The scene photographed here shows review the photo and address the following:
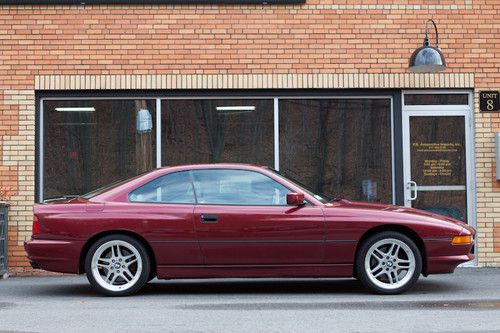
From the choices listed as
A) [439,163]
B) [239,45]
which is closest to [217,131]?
[239,45]

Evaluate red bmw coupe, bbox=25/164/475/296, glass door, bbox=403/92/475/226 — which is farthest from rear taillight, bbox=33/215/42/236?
glass door, bbox=403/92/475/226

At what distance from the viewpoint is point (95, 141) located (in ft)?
42.8

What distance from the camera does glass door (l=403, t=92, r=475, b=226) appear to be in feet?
43.2

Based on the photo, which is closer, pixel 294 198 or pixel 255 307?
pixel 255 307

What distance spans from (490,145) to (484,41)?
1458 mm

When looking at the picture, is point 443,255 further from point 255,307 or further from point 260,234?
point 255,307

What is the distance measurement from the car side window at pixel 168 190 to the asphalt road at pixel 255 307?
3.36 ft

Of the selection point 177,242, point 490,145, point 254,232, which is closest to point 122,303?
point 177,242

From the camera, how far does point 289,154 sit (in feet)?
43.2

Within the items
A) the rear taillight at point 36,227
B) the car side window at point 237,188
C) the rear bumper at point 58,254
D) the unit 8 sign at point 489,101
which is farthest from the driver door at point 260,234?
the unit 8 sign at point 489,101

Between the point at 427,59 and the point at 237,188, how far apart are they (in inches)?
145

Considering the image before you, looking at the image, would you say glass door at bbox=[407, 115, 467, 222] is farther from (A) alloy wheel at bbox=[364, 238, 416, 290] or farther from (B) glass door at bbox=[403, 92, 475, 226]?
(A) alloy wheel at bbox=[364, 238, 416, 290]

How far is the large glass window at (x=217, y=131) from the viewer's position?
13086 millimetres

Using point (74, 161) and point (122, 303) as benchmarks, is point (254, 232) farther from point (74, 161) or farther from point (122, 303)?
point (74, 161)
